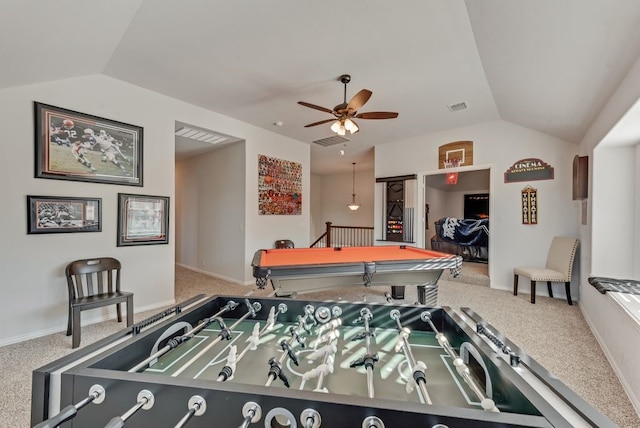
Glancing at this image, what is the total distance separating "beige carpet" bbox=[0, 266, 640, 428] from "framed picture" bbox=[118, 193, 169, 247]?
0.96 metres

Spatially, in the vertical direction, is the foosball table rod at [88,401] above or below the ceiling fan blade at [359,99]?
below

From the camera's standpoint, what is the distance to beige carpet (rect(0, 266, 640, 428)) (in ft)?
6.04

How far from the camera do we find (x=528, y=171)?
14.3 ft

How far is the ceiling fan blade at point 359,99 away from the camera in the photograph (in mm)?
2781

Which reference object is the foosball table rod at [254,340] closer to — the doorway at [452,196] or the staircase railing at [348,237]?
the doorway at [452,196]

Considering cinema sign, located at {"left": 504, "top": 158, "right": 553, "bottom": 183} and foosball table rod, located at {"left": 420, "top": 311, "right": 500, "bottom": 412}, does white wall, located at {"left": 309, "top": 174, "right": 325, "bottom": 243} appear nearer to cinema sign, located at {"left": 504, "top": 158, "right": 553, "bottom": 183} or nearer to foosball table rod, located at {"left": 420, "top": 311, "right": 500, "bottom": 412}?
cinema sign, located at {"left": 504, "top": 158, "right": 553, "bottom": 183}

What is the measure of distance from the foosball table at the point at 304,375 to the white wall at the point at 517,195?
4.05m

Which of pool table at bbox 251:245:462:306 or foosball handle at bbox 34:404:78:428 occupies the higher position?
foosball handle at bbox 34:404:78:428

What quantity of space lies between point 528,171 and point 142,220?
18.6 ft

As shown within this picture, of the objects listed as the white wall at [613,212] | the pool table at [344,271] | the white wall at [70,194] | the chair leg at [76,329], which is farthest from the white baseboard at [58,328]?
the white wall at [613,212]

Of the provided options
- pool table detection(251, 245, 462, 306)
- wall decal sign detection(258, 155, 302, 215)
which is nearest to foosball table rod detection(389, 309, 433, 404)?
pool table detection(251, 245, 462, 306)

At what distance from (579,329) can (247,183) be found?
15.8 ft

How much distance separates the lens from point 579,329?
2.98m

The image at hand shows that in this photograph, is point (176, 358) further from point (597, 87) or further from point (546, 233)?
point (546, 233)
